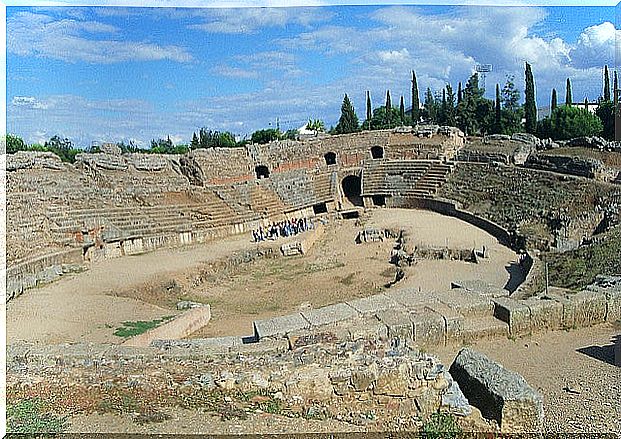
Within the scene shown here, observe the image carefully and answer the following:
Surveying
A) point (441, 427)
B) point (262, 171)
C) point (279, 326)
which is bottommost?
point (441, 427)

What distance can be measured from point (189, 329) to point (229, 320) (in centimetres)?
155

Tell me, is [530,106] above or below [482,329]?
above

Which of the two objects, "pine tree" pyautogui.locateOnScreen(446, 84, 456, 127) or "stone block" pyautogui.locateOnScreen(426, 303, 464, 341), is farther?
"pine tree" pyautogui.locateOnScreen(446, 84, 456, 127)

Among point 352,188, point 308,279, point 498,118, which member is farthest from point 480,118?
point 308,279

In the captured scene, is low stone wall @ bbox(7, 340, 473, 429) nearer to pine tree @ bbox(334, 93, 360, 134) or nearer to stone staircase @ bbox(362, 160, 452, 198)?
stone staircase @ bbox(362, 160, 452, 198)

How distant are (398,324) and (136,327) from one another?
6421 millimetres

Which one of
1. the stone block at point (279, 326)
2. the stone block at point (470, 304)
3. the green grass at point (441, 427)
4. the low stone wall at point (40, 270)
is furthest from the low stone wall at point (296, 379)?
the low stone wall at point (40, 270)

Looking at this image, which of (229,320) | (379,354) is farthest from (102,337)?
(379,354)

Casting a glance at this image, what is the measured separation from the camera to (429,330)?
919cm

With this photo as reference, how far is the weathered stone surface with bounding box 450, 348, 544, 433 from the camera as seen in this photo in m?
6.12

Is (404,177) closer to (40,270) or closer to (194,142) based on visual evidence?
(40,270)

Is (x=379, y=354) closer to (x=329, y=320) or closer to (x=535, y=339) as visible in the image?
(x=329, y=320)

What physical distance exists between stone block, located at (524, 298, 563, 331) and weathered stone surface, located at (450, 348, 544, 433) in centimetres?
304

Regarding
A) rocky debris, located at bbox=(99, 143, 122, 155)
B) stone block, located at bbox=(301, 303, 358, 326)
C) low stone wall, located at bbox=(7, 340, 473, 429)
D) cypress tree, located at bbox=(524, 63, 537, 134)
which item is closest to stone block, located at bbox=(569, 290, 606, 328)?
stone block, located at bbox=(301, 303, 358, 326)
